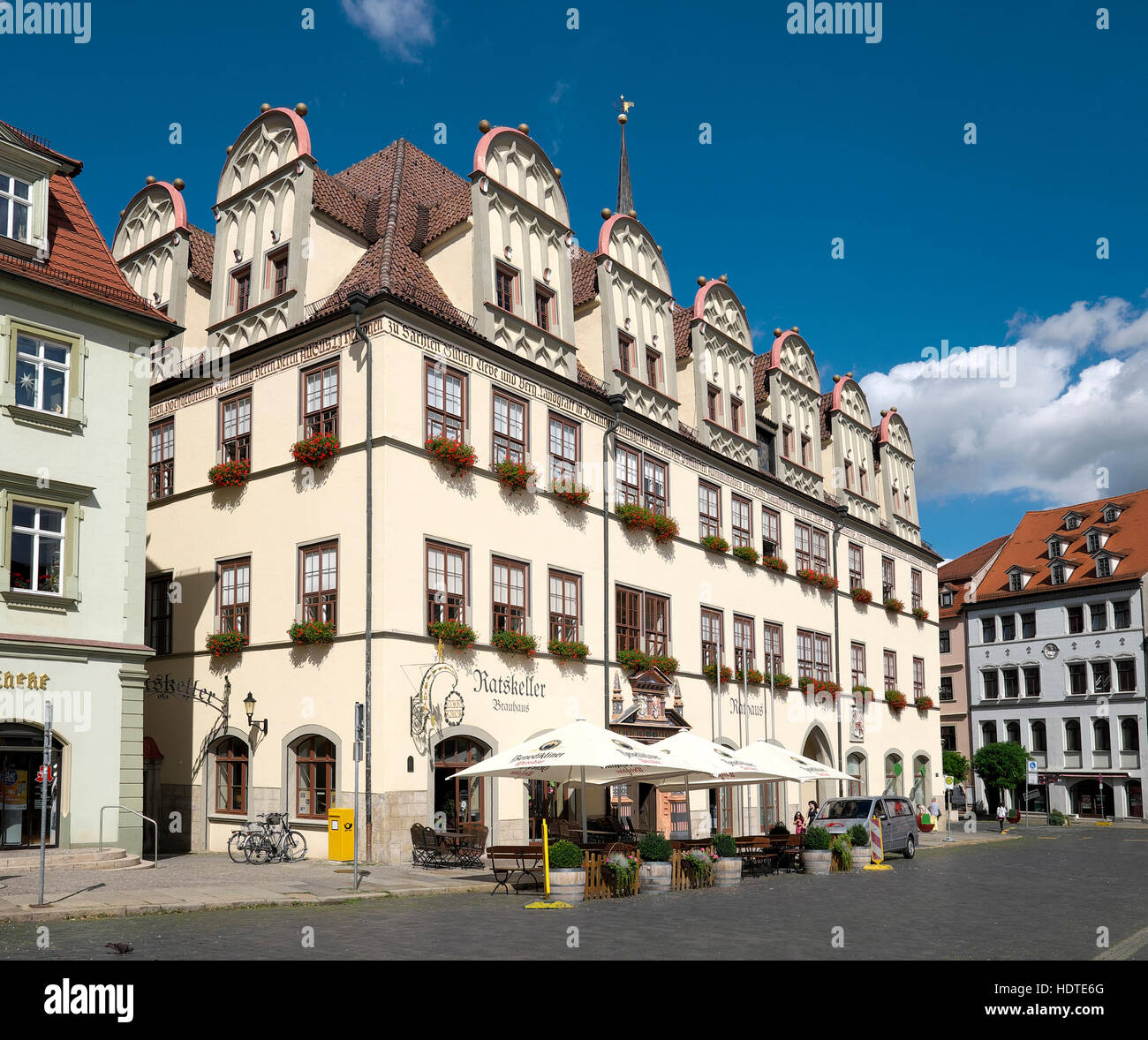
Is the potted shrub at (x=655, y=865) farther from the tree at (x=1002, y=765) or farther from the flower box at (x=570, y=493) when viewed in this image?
the tree at (x=1002, y=765)

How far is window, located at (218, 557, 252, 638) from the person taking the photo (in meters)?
28.8

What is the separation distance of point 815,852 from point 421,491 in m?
11.9

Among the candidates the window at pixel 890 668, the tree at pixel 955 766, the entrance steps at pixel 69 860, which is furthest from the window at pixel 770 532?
the tree at pixel 955 766

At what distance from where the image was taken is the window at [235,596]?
28.8m

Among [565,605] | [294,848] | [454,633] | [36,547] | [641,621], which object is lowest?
[294,848]

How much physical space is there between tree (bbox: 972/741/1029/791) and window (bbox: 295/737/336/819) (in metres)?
49.9

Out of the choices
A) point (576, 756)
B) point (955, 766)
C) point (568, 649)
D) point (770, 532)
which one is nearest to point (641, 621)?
point (568, 649)

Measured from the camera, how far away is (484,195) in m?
29.7

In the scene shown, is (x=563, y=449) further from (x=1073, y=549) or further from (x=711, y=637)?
(x=1073, y=549)

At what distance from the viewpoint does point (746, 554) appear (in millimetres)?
39594

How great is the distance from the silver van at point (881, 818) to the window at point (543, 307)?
1491cm

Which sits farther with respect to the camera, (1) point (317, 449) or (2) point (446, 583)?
(2) point (446, 583)
